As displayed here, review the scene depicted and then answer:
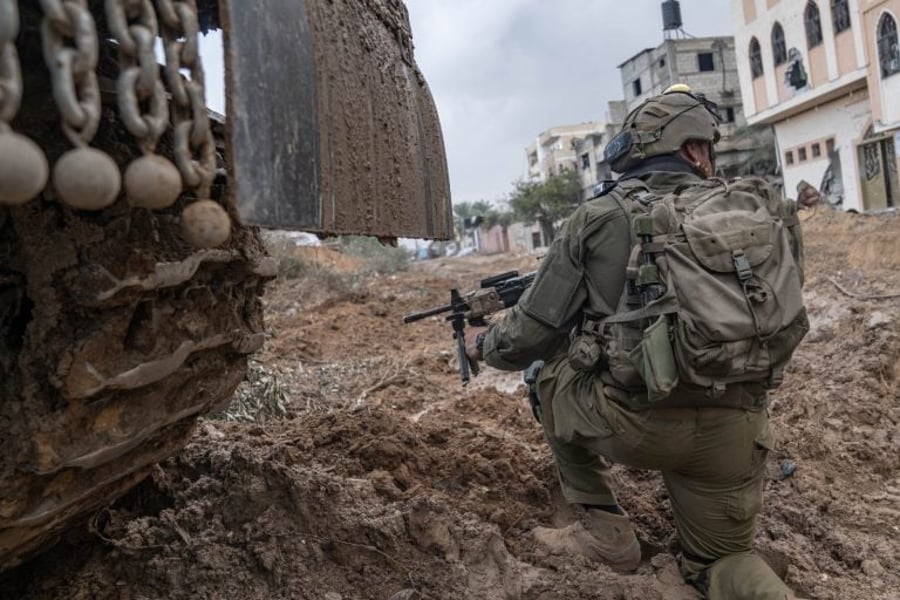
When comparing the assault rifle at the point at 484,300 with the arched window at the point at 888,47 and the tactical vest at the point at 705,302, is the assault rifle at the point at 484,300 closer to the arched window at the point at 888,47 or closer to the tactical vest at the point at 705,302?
the tactical vest at the point at 705,302

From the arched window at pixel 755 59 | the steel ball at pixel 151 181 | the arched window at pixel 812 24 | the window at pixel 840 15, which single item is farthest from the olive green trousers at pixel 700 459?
the arched window at pixel 755 59

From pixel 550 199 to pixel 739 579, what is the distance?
109ft

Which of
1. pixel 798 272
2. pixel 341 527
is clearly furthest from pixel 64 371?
pixel 798 272

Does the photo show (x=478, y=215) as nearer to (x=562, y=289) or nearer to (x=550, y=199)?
(x=550, y=199)

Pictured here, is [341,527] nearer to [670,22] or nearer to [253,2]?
[253,2]

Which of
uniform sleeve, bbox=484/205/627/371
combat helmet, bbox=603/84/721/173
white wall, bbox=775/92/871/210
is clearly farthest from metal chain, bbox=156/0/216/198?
white wall, bbox=775/92/871/210

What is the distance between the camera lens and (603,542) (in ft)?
9.07

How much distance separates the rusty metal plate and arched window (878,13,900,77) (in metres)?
16.1

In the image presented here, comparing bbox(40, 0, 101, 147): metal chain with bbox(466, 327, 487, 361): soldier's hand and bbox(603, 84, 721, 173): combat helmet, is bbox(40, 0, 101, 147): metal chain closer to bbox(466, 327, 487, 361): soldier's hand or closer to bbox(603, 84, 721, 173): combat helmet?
bbox(603, 84, 721, 173): combat helmet

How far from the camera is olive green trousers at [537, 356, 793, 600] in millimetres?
2436

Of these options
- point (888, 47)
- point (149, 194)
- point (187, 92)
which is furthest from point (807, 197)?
point (149, 194)

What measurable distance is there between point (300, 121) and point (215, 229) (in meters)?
0.40

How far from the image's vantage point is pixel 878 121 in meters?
15.9

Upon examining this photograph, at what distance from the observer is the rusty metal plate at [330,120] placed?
1300 mm
